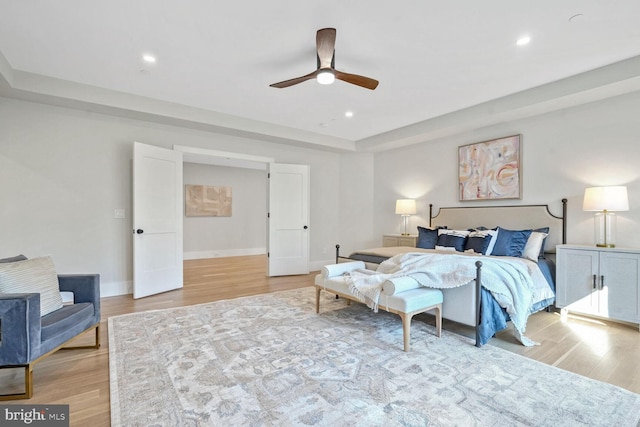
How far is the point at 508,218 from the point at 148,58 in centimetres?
523

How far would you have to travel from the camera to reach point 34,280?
2.38 meters

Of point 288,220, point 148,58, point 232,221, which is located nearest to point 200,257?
point 232,221

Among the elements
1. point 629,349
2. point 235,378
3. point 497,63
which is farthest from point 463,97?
point 235,378

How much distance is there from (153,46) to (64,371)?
298 centimetres

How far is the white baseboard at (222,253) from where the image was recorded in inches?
329

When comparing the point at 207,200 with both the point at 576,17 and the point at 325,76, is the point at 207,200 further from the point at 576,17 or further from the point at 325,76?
the point at 576,17

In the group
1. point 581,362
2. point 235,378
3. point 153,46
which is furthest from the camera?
point 153,46

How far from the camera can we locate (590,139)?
3945mm

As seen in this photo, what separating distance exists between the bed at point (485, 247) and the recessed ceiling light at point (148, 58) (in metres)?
3.19

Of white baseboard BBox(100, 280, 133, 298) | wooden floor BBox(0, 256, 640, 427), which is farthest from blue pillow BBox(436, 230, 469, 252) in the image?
white baseboard BBox(100, 280, 133, 298)

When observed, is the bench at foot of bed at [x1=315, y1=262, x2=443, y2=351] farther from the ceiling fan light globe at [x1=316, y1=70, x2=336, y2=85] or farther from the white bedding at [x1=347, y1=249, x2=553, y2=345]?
the ceiling fan light globe at [x1=316, y1=70, x2=336, y2=85]

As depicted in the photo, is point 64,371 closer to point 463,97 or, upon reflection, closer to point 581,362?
point 581,362

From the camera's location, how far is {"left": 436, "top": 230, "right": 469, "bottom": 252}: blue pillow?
455 cm

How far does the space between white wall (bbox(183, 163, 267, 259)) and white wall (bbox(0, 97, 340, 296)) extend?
3580mm
